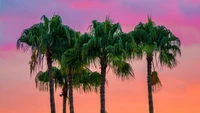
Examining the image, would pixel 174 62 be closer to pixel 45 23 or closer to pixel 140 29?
pixel 140 29

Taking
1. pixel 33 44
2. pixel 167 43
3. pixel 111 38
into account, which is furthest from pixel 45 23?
pixel 167 43

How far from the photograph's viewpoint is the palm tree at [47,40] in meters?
60.3

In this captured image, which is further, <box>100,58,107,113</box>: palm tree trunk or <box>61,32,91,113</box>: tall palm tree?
<box>61,32,91,113</box>: tall palm tree

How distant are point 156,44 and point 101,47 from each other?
6.48 metres

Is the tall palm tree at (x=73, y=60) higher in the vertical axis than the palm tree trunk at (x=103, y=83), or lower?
higher

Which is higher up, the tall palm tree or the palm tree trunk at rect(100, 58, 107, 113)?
the tall palm tree

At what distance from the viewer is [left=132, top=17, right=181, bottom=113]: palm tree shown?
6181 centimetres

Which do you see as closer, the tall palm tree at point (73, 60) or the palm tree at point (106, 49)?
the palm tree at point (106, 49)

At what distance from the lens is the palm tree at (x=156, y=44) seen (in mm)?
61812

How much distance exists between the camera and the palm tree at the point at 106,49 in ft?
189

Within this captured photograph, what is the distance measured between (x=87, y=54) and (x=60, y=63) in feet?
19.2

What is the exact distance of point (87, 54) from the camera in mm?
59281

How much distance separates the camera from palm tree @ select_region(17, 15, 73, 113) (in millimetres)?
60281

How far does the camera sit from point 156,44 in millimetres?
62469
